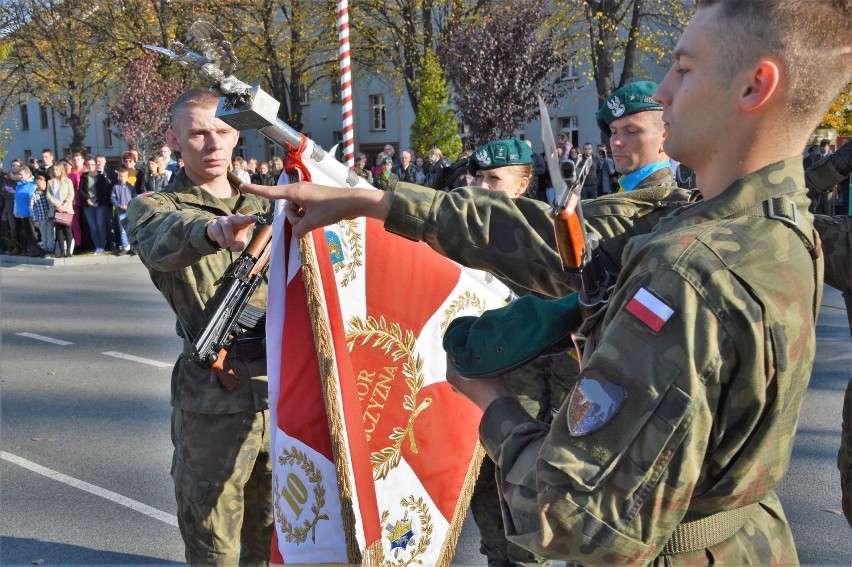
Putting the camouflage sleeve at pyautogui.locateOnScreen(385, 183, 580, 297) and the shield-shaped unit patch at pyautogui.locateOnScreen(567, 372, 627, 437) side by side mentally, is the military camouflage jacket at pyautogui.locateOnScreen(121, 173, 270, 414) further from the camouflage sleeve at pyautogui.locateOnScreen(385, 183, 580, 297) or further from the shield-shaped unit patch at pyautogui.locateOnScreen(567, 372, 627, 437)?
the shield-shaped unit patch at pyautogui.locateOnScreen(567, 372, 627, 437)

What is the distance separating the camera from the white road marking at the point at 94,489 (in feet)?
15.1

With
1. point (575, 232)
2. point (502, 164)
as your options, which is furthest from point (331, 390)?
point (502, 164)

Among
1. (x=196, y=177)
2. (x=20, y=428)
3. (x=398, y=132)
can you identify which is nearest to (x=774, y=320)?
(x=196, y=177)

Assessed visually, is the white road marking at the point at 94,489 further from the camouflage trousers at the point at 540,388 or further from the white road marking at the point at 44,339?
the white road marking at the point at 44,339

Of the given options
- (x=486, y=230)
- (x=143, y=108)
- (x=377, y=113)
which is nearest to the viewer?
(x=486, y=230)

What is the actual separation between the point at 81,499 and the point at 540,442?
4150mm

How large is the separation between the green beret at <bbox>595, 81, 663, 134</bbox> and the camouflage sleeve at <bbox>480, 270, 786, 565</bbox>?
2.09m

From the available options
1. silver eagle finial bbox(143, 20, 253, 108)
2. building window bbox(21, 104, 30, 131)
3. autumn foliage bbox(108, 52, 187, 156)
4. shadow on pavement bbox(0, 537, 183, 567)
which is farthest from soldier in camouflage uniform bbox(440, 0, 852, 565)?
building window bbox(21, 104, 30, 131)

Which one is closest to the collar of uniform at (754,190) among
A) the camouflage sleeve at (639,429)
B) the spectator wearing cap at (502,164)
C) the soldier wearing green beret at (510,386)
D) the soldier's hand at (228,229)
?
the camouflage sleeve at (639,429)

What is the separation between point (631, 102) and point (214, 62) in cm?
169

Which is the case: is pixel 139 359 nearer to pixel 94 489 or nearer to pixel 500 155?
pixel 94 489

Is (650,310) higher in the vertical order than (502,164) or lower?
lower

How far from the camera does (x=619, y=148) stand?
3252mm

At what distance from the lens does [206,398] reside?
10.5ft
